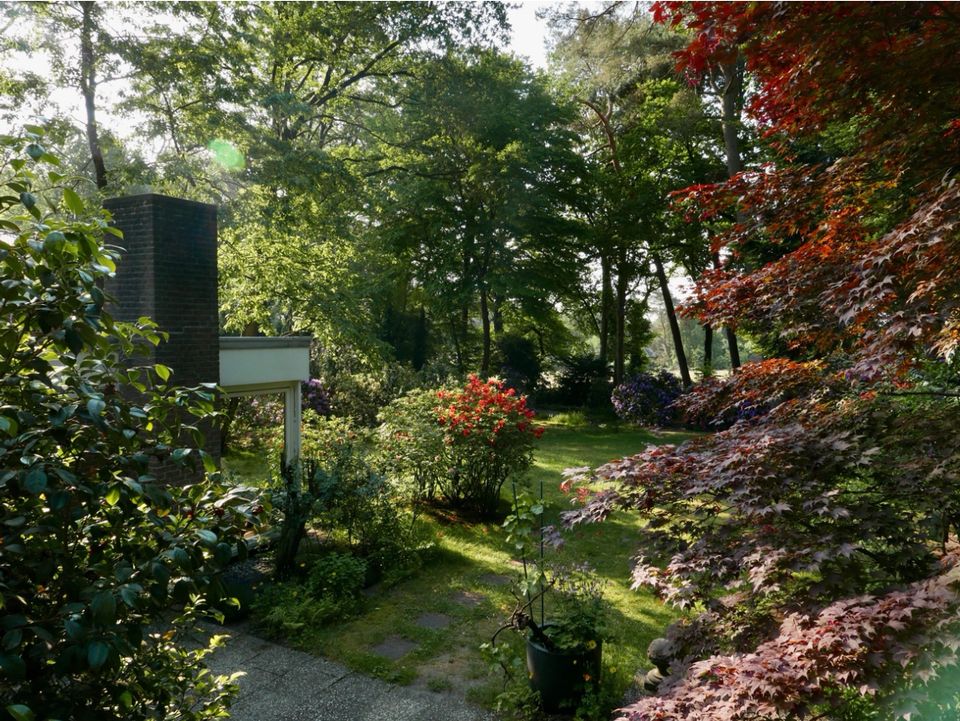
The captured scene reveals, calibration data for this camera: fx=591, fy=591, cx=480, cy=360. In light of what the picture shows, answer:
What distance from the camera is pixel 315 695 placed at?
13.0ft

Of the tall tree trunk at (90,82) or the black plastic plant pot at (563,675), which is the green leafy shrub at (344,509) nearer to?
the black plastic plant pot at (563,675)

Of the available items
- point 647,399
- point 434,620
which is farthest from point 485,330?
point 434,620

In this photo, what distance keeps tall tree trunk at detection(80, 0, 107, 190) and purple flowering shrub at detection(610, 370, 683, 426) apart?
12.7 m

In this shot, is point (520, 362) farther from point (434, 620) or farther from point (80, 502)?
point (80, 502)

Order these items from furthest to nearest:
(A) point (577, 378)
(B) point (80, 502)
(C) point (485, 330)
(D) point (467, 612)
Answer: (A) point (577, 378) < (C) point (485, 330) < (D) point (467, 612) < (B) point (80, 502)

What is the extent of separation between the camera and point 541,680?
12.1 feet

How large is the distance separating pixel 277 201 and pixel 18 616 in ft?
36.7

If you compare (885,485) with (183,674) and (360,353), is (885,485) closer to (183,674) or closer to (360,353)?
(183,674)

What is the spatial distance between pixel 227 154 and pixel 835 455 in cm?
1308

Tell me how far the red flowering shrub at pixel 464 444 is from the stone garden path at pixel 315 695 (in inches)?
122

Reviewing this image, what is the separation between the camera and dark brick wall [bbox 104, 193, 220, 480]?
563 cm

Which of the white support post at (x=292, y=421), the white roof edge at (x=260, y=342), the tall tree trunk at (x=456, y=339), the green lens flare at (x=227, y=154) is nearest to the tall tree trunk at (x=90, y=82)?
the green lens flare at (x=227, y=154)

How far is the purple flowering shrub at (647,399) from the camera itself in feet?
50.8

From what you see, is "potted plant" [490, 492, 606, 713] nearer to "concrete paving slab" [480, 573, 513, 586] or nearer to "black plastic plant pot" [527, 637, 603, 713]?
"black plastic plant pot" [527, 637, 603, 713]
